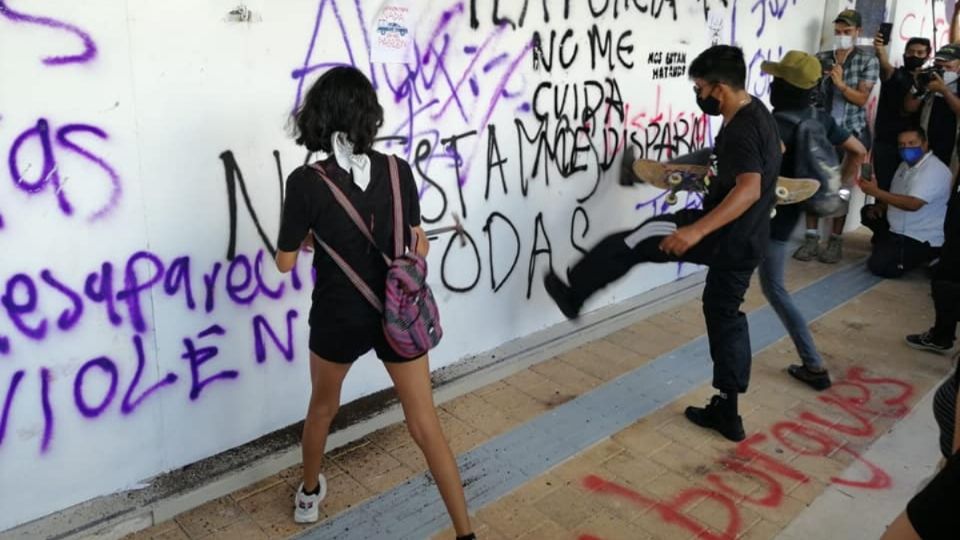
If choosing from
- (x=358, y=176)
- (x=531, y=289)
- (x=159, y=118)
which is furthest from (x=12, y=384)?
(x=531, y=289)

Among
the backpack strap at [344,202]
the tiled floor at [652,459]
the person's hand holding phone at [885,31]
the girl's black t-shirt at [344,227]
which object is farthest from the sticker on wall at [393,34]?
the person's hand holding phone at [885,31]

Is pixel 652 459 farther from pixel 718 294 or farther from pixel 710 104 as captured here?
pixel 710 104

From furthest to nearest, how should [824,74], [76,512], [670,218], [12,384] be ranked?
[824,74] < [670,218] < [76,512] < [12,384]

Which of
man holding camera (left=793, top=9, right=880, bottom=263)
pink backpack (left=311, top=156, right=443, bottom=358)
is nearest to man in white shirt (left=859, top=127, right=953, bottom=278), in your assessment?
man holding camera (left=793, top=9, right=880, bottom=263)

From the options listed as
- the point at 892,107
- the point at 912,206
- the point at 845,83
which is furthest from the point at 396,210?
the point at 892,107

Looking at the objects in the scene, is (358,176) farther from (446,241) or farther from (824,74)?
(824,74)

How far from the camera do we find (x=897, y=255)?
6.62 metres

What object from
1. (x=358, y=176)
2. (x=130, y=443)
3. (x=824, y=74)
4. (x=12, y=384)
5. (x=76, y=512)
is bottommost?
(x=76, y=512)

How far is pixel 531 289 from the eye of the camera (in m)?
4.83

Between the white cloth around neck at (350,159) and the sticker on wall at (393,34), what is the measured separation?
3.99 ft

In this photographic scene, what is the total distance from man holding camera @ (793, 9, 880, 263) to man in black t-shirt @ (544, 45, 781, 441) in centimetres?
356

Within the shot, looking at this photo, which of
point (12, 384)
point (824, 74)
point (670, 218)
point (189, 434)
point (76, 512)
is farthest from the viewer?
point (824, 74)

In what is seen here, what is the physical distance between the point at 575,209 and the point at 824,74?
3471 mm

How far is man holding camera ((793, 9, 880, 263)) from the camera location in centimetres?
671
